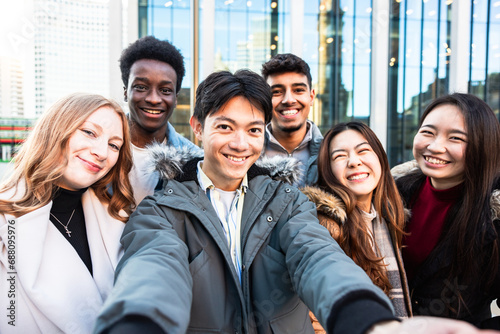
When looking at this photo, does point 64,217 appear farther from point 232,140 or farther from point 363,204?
point 363,204

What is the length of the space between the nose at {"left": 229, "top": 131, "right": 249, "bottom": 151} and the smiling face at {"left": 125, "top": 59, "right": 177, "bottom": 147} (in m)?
1.30

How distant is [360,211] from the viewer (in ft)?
6.98

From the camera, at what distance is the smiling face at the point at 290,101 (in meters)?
3.13

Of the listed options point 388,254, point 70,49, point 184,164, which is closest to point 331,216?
point 388,254

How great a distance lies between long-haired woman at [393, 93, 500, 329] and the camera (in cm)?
195

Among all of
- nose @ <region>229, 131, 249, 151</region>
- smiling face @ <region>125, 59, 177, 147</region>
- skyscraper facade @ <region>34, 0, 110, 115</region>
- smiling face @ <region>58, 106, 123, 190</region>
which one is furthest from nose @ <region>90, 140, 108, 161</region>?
skyscraper facade @ <region>34, 0, 110, 115</region>

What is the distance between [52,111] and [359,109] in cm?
878

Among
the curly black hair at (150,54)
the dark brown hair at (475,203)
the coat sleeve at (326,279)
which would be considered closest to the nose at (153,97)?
the curly black hair at (150,54)

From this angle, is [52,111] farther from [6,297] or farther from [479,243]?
[479,243]

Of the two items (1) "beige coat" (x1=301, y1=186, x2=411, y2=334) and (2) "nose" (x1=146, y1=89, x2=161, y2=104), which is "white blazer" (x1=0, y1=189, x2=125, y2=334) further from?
(2) "nose" (x1=146, y1=89, x2=161, y2=104)

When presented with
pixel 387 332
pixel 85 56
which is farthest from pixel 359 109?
pixel 387 332

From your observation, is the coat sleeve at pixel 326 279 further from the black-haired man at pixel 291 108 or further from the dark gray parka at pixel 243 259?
the black-haired man at pixel 291 108

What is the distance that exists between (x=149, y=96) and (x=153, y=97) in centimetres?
4

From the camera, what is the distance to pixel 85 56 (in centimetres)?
560
